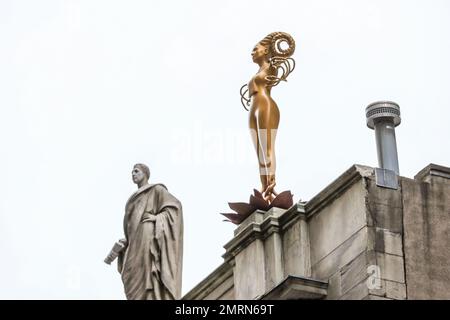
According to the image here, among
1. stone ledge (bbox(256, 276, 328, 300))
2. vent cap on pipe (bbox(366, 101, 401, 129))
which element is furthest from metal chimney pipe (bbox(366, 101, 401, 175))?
stone ledge (bbox(256, 276, 328, 300))

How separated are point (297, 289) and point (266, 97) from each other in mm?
4828

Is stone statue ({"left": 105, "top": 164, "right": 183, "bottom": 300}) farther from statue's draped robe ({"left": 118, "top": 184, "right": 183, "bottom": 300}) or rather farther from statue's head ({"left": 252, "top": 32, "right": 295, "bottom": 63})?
statue's head ({"left": 252, "top": 32, "right": 295, "bottom": 63})

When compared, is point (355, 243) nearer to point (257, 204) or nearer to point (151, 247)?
point (257, 204)

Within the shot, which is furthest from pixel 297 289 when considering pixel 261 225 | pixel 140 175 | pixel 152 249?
pixel 140 175

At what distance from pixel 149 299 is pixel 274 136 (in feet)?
14.6

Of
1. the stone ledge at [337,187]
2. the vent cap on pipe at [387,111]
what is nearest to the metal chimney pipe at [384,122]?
the vent cap on pipe at [387,111]

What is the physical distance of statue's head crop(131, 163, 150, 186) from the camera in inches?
1649

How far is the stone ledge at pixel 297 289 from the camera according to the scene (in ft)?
130

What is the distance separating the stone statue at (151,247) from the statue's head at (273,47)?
139 inches

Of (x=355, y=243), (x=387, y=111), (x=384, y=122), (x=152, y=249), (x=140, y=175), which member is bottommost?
(x=355, y=243)

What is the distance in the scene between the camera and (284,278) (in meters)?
40.4

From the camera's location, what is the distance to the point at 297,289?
130ft
